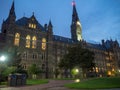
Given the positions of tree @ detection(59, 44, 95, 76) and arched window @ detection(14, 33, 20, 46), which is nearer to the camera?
tree @ detection(59, 44, 95, 76)

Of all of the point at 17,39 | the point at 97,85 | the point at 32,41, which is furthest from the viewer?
the point at 32,41

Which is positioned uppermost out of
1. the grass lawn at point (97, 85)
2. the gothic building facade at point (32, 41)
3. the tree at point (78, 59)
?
the gothic building facade at point (32, 41)

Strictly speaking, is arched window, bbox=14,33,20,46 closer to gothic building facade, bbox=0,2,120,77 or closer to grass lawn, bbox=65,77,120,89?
gothic building facade, bbox=0,2,120,77

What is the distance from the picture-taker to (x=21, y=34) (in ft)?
196

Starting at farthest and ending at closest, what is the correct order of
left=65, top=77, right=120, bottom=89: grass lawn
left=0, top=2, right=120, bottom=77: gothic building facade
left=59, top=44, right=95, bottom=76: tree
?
left=0, top=2, right=120, bottom=77: gothic building facade → left=59, top=44, right=95, bottom=76: tree → left=65, top=77, right=120, bottom=89: grass lawn

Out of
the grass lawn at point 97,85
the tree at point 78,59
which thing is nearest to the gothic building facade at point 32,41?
the tree at point 78,59

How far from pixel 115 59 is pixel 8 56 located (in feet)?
273

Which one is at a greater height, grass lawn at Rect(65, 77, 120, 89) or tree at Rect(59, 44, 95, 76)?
tree at Rect(59, 44, 95, 76)

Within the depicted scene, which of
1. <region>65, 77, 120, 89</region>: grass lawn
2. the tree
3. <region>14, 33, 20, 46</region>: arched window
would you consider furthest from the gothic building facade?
<region>65, 77, 120, 89</region>: grass lawn

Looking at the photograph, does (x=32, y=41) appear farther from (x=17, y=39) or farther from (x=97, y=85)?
(x=97, y=85)

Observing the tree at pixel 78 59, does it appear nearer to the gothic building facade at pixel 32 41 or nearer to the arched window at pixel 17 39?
the gothic building facade at pixel 32 41

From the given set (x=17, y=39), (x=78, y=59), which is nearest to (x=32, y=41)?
(x=17, y=39)

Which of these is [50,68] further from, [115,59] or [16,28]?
[115,59]

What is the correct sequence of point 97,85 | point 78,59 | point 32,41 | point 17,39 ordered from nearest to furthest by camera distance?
point 97,85, point 78,59, point 17,39, point 32,41
